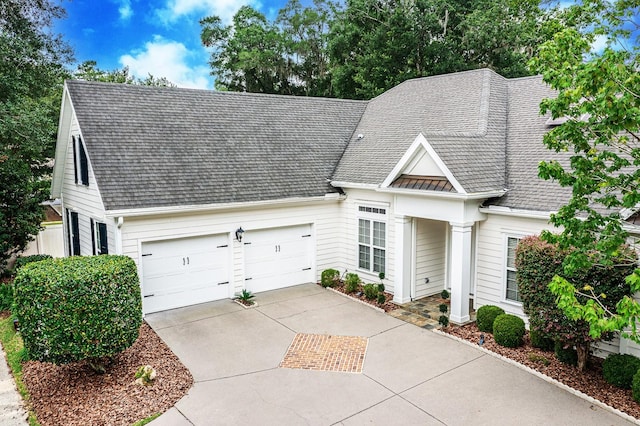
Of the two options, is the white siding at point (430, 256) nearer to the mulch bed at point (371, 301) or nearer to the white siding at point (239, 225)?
the mulch bed at point (371, 301)

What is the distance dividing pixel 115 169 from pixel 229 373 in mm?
6579

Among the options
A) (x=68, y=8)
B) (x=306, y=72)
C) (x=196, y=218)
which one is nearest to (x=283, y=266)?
(x=196, y=218)

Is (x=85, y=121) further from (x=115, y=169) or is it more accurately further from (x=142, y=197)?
(x=142, y=197)

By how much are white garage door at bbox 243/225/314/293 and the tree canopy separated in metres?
13.1

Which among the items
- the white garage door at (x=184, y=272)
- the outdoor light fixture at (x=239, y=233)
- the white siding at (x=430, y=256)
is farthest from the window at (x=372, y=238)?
the white garage door at (x=184, y=272)

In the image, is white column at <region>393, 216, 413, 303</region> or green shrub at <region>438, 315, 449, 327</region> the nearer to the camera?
green shrub at <region>438, 315, 449, 327</region>

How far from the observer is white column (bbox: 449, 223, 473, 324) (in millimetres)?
11234

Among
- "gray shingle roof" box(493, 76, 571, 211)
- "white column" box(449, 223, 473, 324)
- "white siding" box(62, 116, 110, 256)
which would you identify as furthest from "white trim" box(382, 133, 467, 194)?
"white siding" box(62, 116, 110, 256)

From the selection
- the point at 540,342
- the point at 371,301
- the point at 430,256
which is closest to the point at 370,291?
the point at 371,301

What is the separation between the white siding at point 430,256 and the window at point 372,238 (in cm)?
111

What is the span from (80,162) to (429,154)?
1050cm

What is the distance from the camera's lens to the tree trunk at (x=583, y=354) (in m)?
8.50

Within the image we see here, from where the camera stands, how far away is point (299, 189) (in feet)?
47.9

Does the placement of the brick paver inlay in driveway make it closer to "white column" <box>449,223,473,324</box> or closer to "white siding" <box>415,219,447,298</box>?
"white column" <box>449,223,473,324</box>
